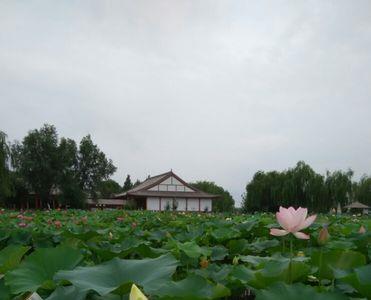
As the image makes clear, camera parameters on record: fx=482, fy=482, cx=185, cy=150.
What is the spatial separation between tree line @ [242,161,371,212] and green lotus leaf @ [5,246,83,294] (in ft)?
104

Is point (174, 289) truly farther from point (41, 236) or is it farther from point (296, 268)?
point (41, 236)

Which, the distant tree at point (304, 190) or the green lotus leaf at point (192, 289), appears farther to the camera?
the distant tree at point (304, 190)

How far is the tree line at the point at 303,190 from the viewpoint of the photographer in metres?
32.2

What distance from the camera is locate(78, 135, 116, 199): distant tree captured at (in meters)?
46.9

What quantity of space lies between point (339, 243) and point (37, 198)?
40927 mm

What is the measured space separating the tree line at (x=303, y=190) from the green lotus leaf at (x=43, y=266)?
104 feet

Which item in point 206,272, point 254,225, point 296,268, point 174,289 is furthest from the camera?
point 254,225

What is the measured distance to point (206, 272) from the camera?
5.06 ft

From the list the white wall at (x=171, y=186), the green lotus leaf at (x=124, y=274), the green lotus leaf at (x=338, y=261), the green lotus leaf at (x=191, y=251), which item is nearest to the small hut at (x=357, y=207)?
the white wall at (x=171, y=186)

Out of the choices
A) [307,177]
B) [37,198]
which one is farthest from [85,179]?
[307,177]

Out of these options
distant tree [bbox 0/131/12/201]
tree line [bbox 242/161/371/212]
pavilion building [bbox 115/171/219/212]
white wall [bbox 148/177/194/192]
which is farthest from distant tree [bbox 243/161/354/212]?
distant tree [bbox 0/131/12/201]

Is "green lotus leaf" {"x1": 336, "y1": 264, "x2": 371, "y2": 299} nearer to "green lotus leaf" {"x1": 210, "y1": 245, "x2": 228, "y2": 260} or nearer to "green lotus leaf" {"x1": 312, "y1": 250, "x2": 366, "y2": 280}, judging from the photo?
"green lotus leaf" {"x1": 312, "y1": 250, "x2": 366, "y2": 280}

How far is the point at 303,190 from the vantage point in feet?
109

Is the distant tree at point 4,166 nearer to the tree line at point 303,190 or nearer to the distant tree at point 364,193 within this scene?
the tree line at point 303,190
